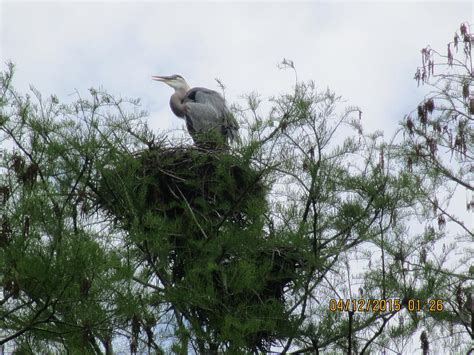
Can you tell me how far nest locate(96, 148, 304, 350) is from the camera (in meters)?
5.25

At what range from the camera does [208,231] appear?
6.11m

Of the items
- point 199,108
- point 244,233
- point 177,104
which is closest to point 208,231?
point 244,233

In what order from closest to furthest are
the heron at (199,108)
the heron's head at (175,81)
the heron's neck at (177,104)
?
the heron at (199,108)
the heron's neck at (177,104)
the heron's head at (175,81)

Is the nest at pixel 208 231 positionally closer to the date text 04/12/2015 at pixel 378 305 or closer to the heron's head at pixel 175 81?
the date text 04/12/2015 at pixel 378 305

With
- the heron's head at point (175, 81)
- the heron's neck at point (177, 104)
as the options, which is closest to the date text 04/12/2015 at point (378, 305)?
the heron's neck at point (177, 104)

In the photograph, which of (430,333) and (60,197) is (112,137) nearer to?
(60,197)

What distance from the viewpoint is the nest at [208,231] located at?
17.2ft

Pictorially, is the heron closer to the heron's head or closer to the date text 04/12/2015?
the heron's head

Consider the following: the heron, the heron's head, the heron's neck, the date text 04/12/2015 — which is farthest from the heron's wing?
the date text 04/12/2015

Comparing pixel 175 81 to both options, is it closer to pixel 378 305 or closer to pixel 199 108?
pixel 199 108

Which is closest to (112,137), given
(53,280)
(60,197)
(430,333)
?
(60,197)

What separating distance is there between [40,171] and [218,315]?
1362 millimetres

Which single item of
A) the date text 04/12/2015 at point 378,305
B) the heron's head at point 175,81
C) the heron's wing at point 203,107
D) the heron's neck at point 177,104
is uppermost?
the heron's head at point 175,81

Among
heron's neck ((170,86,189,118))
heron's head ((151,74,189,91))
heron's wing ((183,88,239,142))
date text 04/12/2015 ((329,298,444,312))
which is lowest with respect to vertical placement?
date text 04/12/2015 ((329,298,444,312))
